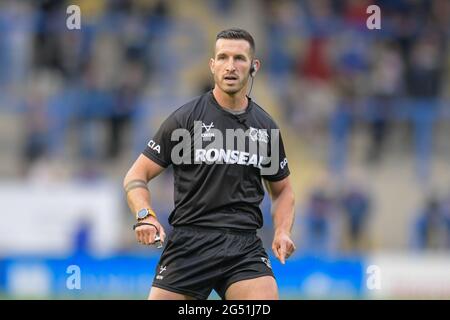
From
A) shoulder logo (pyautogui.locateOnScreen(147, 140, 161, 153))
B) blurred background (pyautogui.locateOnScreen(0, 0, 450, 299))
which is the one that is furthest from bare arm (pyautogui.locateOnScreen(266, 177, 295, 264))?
blurred background (pyautogui.locateOnScreen(0, 0, 450, 299))

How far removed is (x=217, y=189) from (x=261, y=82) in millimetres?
14091

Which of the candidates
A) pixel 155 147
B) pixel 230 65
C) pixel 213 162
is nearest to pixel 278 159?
pixel 213 162

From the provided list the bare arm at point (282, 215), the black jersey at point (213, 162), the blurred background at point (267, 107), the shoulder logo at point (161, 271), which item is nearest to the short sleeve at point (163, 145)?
the black jersey at point (213, 162)

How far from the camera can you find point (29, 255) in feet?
58.6

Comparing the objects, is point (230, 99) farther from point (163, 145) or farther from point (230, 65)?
point (163, 145)

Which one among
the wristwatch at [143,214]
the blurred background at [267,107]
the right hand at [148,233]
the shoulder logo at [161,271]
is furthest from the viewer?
the blurred background at [267,107]

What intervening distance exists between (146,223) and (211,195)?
0.50m

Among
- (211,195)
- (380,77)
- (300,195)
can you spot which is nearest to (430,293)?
(300,195)

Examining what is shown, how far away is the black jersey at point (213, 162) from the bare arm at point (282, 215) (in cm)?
18

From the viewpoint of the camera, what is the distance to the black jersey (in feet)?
25.3

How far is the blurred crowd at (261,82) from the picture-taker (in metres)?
19.9

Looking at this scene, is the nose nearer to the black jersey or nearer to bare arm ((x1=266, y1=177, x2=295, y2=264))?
the black jersey

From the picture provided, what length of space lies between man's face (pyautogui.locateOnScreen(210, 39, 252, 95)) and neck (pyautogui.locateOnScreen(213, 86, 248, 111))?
0.18ft

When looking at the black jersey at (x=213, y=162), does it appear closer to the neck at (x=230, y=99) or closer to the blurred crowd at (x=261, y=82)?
the neck at (x=230, y=99)
